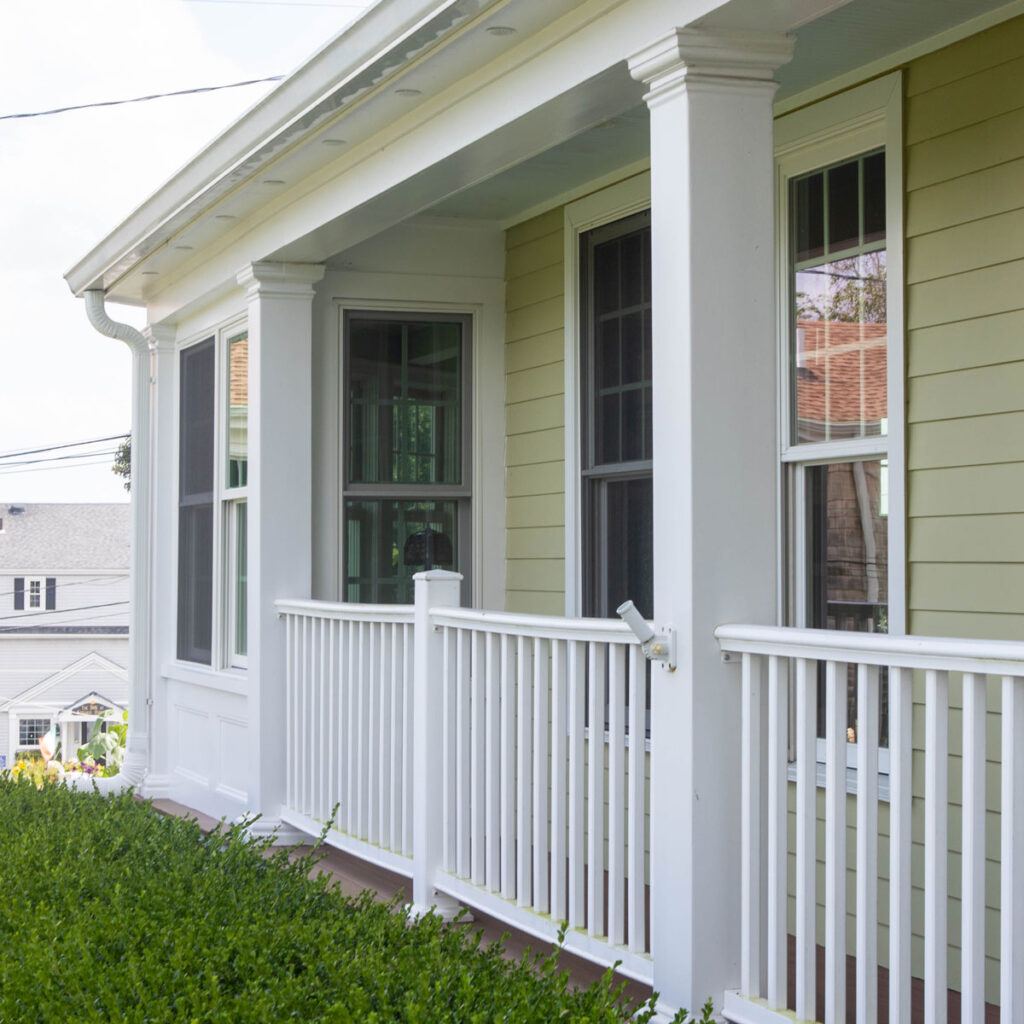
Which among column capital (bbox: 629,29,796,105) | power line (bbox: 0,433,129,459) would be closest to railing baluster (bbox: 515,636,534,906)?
column capital (bbox: 629,29,796,105)

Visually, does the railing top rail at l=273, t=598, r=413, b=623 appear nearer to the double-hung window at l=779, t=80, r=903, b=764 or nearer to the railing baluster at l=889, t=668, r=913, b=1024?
the double-hung window at l=779, t=80, r=903, b=764

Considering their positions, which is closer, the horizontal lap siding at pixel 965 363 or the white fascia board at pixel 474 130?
the white fascia board at pixel 474 130

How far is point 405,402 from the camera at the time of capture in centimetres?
679

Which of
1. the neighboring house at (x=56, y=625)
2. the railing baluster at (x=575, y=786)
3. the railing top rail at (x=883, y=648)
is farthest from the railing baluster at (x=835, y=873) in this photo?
the neighboring house at (x=56, y=625)

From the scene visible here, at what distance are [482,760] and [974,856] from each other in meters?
2.15

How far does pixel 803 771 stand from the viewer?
3.17m

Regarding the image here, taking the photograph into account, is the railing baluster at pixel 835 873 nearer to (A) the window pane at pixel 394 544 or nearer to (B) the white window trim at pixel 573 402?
(B) the white window trim at pixel 573 402

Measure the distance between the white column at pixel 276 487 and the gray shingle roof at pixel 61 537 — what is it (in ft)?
147

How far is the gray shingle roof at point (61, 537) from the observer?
49906mm


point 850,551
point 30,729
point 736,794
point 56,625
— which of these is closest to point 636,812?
point 736,794

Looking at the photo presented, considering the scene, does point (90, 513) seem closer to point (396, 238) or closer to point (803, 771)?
point (396, 238)

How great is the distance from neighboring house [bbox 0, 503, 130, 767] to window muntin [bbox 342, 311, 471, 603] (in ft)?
148

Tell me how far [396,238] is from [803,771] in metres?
4.26

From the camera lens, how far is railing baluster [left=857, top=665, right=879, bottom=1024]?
9.62 feet
